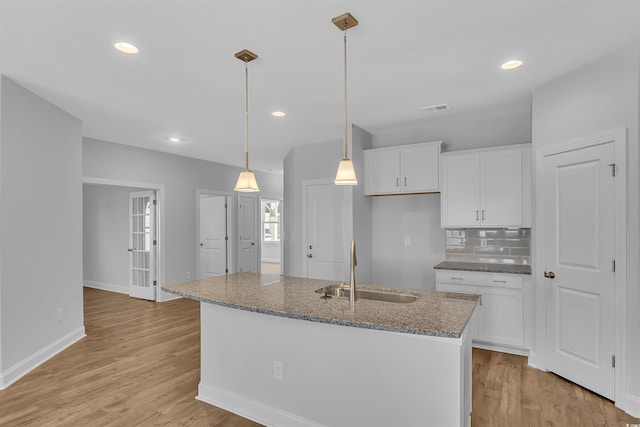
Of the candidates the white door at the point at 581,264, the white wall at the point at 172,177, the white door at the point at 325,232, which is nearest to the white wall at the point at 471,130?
the white door at the point at 581,264

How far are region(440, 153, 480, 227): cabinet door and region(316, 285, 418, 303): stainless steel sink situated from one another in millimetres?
1856

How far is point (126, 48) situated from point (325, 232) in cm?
334

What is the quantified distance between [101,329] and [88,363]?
47.7 inches

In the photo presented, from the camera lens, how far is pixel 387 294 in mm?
2566

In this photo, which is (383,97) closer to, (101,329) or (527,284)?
(527,284)

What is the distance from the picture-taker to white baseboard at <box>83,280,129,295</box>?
6.85 meters

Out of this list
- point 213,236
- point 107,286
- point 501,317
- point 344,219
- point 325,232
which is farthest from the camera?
point 213,236

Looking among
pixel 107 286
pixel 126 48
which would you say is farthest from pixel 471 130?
pixel 107 286

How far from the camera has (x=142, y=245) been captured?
6.47 m

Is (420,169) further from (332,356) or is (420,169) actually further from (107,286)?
(107,286)

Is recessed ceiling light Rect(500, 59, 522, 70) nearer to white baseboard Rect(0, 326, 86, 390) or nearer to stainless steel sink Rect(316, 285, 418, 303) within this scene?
stainless steel sink Rect(316, 285, 418, 303)

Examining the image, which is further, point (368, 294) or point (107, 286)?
point (107, 286)

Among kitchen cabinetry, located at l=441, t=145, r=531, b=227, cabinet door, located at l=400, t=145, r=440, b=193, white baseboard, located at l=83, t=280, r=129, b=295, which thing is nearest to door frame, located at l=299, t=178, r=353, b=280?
cabinet door, located at l=400, t=145, r=440, b=193

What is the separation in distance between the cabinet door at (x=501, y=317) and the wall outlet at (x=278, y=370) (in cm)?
237
